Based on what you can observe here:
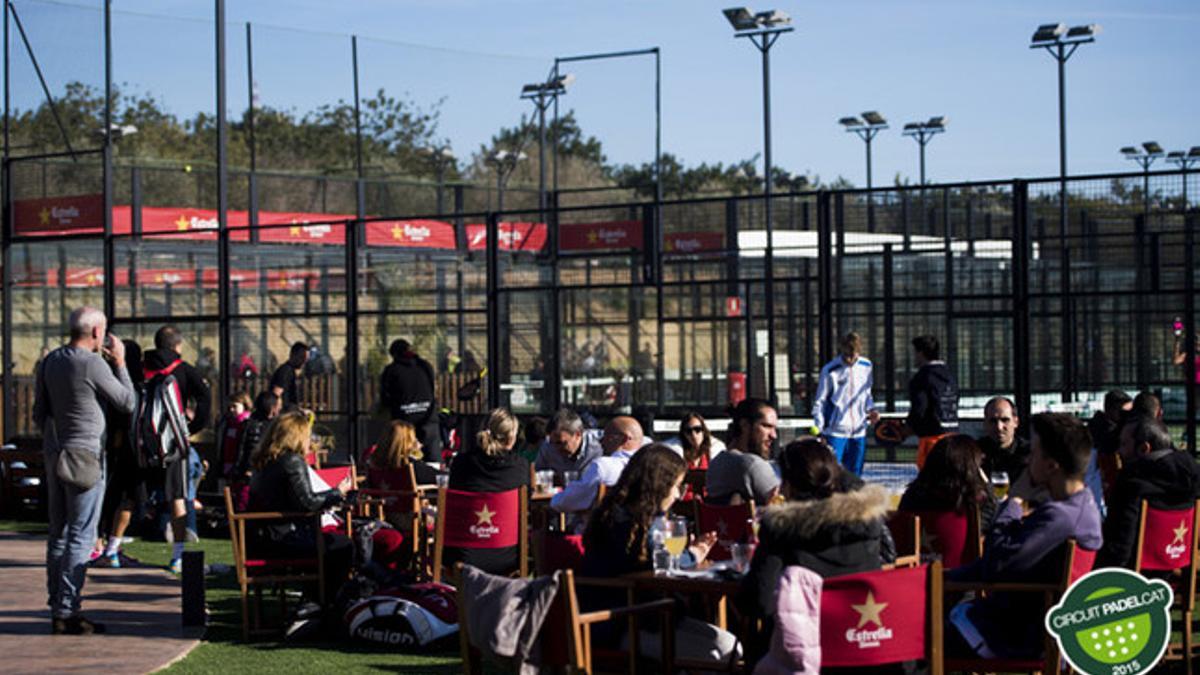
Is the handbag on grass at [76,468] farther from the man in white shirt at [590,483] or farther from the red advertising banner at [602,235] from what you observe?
the red advertising banner at [602,235]

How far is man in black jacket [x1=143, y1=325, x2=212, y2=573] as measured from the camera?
12.7m

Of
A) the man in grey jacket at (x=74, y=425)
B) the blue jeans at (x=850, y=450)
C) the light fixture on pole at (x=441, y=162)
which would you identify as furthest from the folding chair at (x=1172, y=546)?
the light fixture on pole at (x=441, y=162)

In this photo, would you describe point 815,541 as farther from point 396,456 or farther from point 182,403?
point 182,403

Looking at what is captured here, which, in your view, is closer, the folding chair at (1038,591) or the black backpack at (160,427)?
the folding chair at (1038,591)

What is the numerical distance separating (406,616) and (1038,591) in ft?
13.1

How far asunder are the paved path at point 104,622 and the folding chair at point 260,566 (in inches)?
14.9

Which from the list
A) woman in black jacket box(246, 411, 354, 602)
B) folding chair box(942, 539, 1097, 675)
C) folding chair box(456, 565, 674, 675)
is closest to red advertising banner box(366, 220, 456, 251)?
woman in black jacket box(246, 411, 354, 602)

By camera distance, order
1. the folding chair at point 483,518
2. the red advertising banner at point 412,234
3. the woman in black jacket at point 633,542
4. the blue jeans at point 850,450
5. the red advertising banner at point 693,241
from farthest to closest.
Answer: the red advertising banner at point 693,241 < the red advertising banner at point 412,234 < the blue jeans at point 850,450 < the folding chair at point 483,518 < the woman in black jacket at point 633,542

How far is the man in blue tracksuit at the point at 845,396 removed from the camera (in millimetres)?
14133

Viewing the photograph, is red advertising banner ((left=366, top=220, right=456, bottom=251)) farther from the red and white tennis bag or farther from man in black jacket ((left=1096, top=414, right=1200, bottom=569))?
man in black jacket ((left=1096, top=414, right=1200, bottom=569))

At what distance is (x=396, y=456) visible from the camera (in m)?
11.3

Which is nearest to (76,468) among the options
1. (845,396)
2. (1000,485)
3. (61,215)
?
(1000,485)

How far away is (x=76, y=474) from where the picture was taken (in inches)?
376

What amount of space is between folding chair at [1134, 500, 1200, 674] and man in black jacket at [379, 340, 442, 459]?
8778 millimetres
